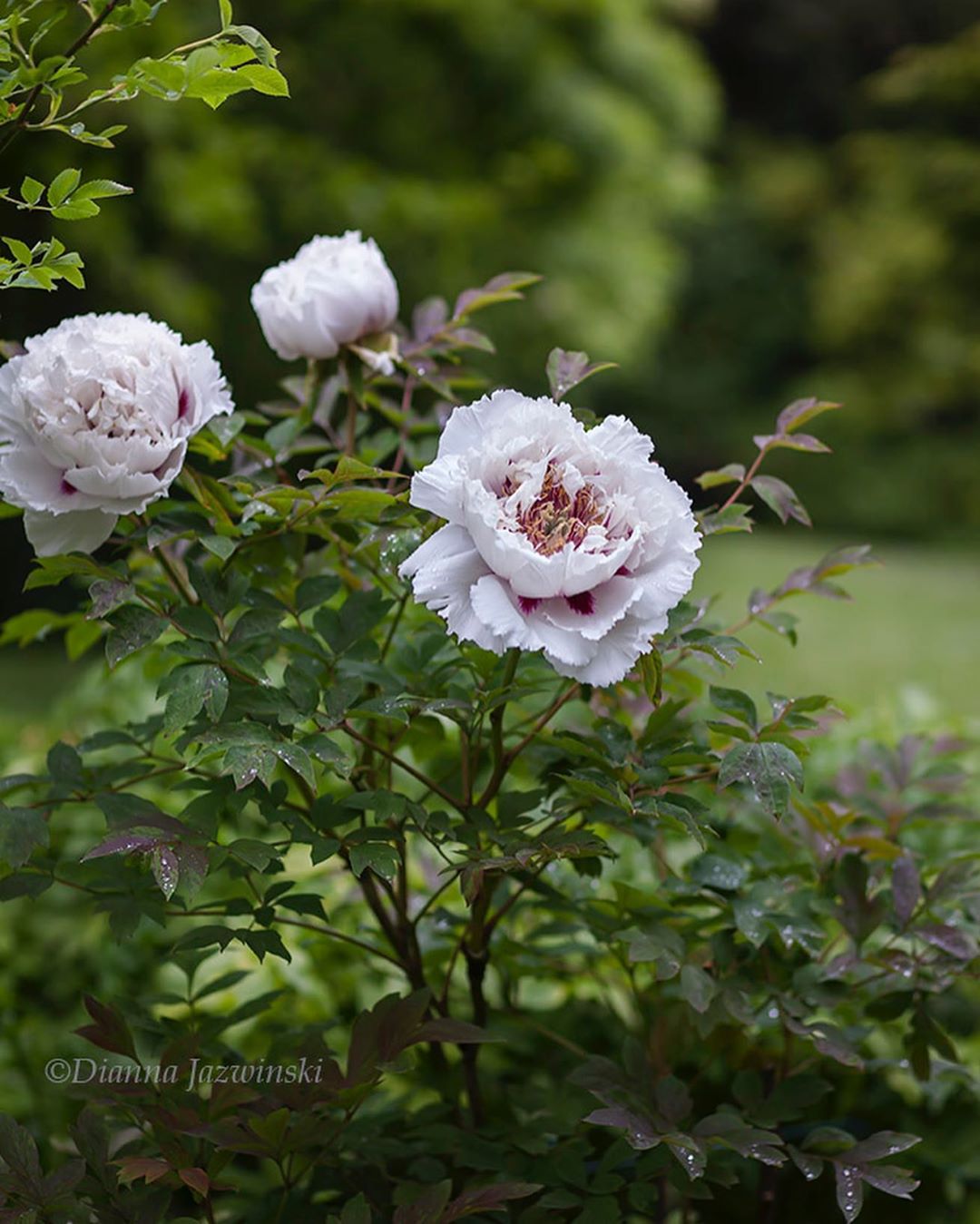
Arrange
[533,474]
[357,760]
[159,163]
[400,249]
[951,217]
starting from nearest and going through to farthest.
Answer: [533,474], [357,760], [159,163], [400,249], [951,217]

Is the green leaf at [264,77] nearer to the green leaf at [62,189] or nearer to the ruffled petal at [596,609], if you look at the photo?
the green leaf at [62,189]

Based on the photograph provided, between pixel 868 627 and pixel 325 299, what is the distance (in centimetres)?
406

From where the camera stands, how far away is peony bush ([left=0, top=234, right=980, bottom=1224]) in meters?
0.68

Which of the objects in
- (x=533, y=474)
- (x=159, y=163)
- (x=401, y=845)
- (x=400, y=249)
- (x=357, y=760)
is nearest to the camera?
(x=533, y=474)

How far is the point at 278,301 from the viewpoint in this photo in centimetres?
87

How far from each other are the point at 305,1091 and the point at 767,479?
481 mm

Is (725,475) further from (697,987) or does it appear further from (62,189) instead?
(62,189)

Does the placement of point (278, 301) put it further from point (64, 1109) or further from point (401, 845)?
point (64, 1109)

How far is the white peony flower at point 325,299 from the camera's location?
86cm

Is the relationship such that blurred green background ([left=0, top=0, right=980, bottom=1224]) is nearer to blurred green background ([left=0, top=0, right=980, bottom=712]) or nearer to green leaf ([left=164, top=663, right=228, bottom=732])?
blurred green background ([left=0, top=0, right=980, bottom=712])

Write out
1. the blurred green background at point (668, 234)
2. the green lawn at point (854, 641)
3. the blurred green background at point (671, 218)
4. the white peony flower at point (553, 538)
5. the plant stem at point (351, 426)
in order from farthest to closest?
the blurred green background at point (671, 218)
the blurred green background at point (668, 234)
the green lawn at point (854, 641)
the plant stem at point (351, 426)
the white peony flower at point (553, 538)

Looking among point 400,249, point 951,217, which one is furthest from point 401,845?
point 951,217

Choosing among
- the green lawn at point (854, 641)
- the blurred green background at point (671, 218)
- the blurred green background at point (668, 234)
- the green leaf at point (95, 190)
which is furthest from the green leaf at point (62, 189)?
the green lawn at point (854, 641)

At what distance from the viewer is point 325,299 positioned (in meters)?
0.86
